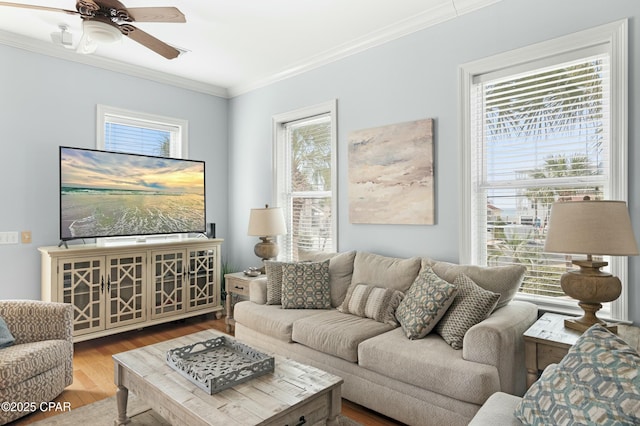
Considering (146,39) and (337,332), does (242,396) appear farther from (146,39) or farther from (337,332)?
(146,39)

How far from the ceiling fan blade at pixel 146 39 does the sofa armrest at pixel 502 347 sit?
2.64m

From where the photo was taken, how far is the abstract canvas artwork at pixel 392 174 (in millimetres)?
3189

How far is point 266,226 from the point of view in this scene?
13.2 feet

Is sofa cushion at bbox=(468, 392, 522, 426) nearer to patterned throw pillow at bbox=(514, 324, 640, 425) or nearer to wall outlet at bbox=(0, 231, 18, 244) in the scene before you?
patterned throw pillow at bbox=(514, 324, 640, 425)

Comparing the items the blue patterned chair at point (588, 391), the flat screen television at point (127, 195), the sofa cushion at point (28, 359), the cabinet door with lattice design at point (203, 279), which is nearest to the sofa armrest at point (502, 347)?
the blue patterned chair at point (588, 391)

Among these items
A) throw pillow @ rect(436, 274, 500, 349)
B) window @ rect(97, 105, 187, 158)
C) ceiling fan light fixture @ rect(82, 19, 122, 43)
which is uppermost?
ceiling fan light fixture @ rect(82, 19, 122, 43)

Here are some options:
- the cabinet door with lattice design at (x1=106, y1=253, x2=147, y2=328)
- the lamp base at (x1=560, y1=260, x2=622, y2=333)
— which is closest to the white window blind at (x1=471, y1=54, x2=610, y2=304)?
the lamp base at (x1=560, y1=260, x2=622, y2=333)

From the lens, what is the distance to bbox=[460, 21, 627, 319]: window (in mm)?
2389

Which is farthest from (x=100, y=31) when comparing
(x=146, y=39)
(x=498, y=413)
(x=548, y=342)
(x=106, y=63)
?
(x=548, y=342)

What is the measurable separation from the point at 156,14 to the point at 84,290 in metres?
2.59

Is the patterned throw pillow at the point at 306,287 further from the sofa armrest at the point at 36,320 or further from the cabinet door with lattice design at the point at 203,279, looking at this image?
the sofa armrest at the point at 36,320

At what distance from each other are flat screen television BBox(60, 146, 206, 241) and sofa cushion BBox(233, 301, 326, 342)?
1545mm

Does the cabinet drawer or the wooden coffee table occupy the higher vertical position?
the cabinet drawer

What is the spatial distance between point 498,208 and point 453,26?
4.83 ft
